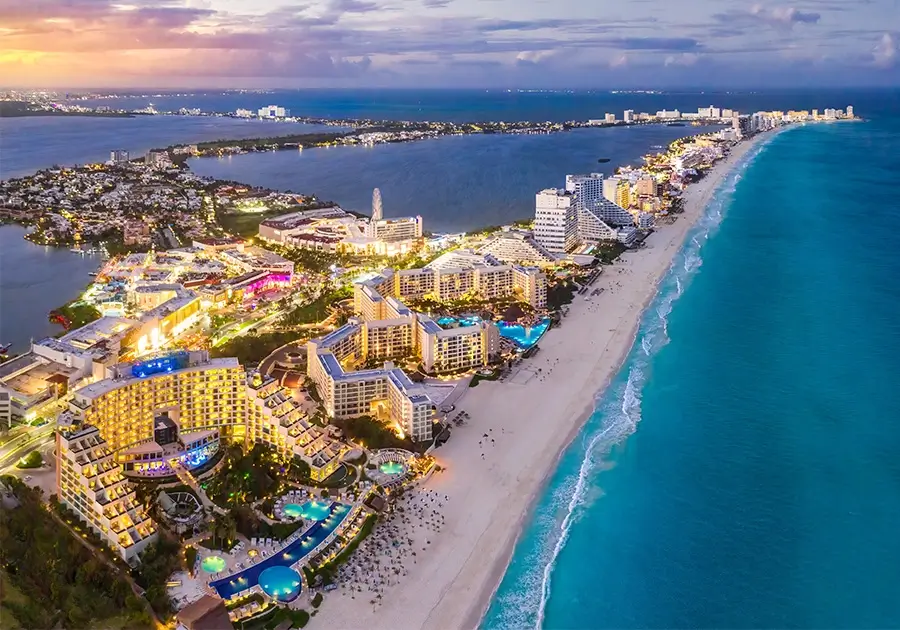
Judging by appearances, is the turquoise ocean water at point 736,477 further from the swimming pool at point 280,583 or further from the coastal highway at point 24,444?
the coastal highway at point 24,444

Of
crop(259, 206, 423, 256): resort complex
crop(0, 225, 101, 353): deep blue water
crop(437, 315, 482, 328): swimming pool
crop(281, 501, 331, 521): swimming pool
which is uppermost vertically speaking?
crop(259, 206, 423, 256): resort complex

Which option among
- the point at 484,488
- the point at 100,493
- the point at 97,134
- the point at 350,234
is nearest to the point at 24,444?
the point at 100,493

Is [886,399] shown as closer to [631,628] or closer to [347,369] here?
[631,628]

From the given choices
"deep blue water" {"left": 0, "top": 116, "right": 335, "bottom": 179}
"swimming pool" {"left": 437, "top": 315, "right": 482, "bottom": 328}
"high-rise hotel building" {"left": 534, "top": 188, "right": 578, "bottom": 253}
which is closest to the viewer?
"swimming pool" {"left": 437, "top": 315, "right": 482, "bottom": 328}

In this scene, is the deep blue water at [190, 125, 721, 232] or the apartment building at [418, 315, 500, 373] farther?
the deep blue water at [190, 125, 721, 232]

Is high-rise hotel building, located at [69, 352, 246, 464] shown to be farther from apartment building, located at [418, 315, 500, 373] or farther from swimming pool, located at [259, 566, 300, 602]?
apartment building, located at [418, 315, 500, 373]

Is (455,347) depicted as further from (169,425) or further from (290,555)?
(290,555)

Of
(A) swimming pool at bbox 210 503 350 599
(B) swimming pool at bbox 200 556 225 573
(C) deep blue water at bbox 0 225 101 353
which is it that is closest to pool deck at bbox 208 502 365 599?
(A) swimming pool at bbox 210 503 350 599
